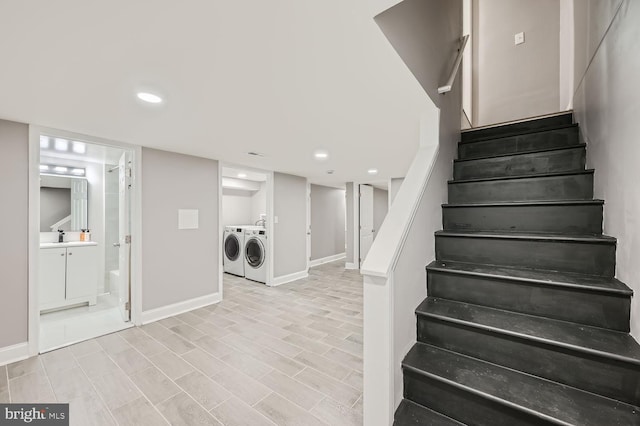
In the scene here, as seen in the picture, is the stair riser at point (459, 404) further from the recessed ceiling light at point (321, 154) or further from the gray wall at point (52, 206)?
the gray wall at point (52, 206)

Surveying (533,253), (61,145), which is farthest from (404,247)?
(61,145)

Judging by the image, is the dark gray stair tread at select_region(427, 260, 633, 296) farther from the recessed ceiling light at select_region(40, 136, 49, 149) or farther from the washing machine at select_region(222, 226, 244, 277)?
the washing machine at select_region(222, 226, 244, 277)

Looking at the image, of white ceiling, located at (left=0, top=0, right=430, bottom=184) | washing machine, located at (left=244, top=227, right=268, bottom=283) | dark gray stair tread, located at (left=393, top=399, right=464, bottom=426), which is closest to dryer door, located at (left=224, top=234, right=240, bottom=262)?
washing machine, located at (left=244, top=227, right=268, bottom=283)

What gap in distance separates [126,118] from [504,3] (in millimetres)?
5034

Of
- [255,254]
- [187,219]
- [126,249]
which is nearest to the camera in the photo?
[126,249]

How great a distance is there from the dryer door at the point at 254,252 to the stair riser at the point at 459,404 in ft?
12.7

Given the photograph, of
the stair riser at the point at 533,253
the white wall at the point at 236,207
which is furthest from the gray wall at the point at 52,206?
the stair riser at the point at 533,253

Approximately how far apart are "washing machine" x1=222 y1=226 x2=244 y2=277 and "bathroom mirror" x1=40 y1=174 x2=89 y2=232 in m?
2.38

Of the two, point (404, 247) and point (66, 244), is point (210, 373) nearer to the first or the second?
point (404, 247)

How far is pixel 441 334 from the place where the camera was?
4.67 feet

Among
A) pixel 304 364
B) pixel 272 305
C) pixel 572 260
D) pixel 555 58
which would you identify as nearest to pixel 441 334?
pixel 572 260

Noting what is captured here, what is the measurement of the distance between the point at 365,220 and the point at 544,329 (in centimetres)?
504

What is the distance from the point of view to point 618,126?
4.15ft

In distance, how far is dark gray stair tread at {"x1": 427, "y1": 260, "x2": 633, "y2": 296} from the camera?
3.89ft
